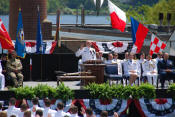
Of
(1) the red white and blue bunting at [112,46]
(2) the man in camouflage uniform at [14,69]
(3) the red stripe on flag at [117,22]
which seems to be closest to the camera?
(2) the man in camouflage uniform at [14,69]

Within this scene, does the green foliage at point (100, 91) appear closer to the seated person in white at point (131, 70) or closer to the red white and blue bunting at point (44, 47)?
the seated person in white at point (131, 70)

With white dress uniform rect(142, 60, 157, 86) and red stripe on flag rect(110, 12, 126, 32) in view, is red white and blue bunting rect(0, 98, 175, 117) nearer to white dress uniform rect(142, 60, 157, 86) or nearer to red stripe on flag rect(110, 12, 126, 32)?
white dress uniform rect(142, 60, 157, 86)

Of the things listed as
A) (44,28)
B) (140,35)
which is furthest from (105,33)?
(140,35)

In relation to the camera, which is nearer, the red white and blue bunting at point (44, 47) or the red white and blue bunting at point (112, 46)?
the red white and blue bunting at point (44, 47)

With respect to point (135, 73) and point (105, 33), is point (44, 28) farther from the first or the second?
point (135, 73)

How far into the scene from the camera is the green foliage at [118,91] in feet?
47.5

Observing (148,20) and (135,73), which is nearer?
(135,73)

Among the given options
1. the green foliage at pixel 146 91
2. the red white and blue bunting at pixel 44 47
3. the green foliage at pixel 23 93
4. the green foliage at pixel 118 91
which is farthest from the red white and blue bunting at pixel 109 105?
the red white and blue bunting at pixel 44 47

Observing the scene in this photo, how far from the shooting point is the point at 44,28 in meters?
37.4

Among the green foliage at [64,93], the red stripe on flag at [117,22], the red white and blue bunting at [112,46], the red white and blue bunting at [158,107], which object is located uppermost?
the red stripe on flag at [117,22]

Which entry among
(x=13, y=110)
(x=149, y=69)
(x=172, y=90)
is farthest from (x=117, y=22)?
(x=13, y=110)

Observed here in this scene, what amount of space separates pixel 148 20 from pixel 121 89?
56.3 m

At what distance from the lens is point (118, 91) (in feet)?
47.7

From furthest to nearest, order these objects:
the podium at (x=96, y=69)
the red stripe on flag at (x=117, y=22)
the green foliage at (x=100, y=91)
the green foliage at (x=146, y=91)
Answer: the red stripe on flag at (x=117, y=22) → the podium at (x=96, y=69) → the green foliage at (x=146, y=91) → the green foliage at (x=100, y=91)
